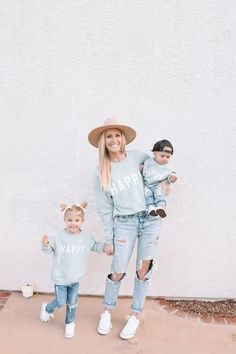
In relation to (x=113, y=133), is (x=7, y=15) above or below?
above

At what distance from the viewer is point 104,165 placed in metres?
2.97

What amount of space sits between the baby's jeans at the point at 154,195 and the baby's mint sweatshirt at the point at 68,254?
60 centimetres

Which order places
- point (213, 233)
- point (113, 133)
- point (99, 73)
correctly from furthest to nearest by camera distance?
point (213, 233) < point (99, 73) < point (113, 133)

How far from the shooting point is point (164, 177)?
9.98ft

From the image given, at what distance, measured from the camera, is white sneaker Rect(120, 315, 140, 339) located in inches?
123

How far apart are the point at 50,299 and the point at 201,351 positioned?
1.53 metres

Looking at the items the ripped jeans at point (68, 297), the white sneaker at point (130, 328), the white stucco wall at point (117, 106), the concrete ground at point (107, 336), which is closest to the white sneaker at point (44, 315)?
the concrete ground at point (107, 336)

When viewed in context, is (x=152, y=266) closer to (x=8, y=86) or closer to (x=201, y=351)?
(x=201, y=351)

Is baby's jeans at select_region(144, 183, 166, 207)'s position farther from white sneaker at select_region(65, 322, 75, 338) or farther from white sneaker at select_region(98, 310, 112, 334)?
white sneaker at select_region(65, 322, 75, 338)

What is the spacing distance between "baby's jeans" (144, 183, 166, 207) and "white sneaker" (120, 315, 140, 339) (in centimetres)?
99

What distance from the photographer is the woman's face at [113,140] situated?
9.66 ft

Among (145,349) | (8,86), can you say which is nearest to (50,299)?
(145,349)

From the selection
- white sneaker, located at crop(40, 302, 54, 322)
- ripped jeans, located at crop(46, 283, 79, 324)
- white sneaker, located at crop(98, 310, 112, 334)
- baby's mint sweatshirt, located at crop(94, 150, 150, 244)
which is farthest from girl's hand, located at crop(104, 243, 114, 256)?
white sneaker, located at crop(40, 302, 54, 322)

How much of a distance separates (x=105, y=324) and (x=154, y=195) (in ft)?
3.84
